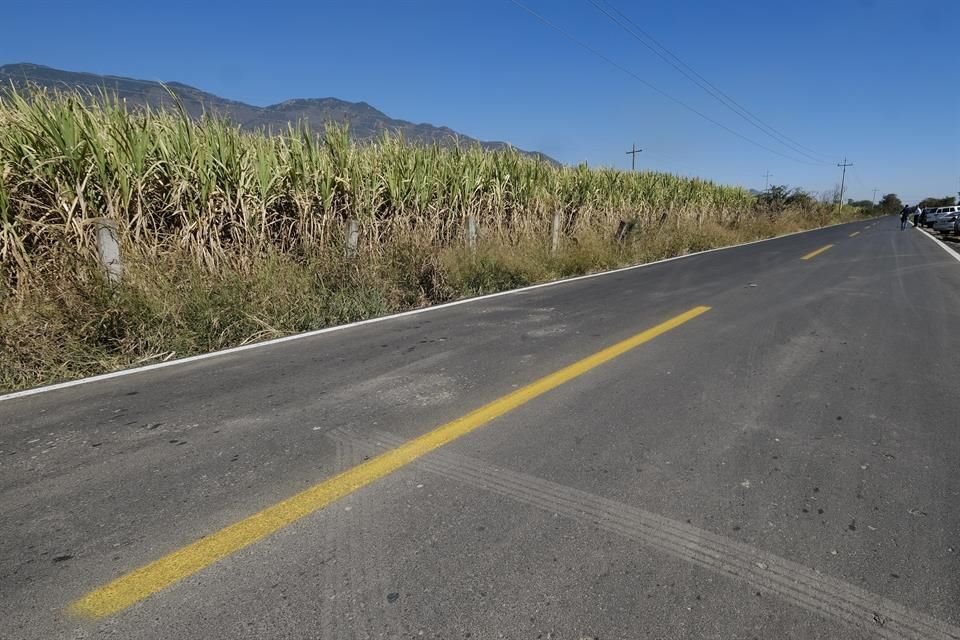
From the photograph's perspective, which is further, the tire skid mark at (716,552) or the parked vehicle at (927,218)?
the parked vehicle at (927,218)

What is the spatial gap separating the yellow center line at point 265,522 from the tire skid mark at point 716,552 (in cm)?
21

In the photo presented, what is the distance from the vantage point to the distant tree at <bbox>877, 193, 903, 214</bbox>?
123 metres

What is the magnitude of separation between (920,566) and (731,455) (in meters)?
0.96

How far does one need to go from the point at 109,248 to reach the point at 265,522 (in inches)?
177

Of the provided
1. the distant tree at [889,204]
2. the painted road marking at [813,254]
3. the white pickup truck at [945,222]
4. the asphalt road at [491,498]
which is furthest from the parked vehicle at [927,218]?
the distant tree at [889,204]

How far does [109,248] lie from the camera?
527 cm

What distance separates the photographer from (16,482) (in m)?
2.56

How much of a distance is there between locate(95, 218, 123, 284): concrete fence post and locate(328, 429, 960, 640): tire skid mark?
4.42m

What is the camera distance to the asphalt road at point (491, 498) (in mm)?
→ 1755

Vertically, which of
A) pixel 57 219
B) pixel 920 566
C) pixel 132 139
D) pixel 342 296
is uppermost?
pixel 132 139

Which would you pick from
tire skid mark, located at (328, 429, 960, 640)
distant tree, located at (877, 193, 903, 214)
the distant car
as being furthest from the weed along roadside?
distant tree, located at (877, 193, 903, 214)

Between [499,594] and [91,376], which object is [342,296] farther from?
[499,594]

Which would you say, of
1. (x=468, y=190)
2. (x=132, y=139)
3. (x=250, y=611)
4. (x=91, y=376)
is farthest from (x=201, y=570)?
(x=468, y=190)

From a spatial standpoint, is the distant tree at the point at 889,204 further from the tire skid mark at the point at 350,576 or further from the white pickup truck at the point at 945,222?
the tire skid mark at the point at 350,576
